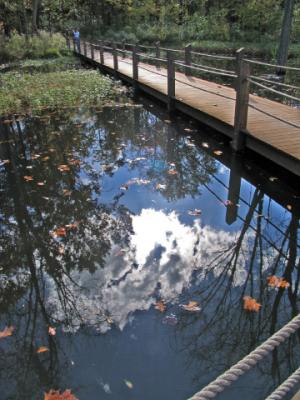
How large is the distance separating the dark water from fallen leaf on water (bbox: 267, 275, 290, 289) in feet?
0.20

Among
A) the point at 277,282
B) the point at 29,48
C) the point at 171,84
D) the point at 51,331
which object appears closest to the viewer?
the point at 51,331

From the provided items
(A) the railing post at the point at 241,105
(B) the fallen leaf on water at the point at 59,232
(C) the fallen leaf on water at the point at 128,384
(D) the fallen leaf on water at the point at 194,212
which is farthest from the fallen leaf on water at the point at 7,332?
(A) the railing post at the point at 241,105

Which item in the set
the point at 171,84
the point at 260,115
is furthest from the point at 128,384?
the point at 171,84

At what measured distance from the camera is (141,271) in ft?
13.3

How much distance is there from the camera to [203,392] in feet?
4.45

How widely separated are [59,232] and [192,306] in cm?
205

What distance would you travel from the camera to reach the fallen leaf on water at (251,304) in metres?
3.48

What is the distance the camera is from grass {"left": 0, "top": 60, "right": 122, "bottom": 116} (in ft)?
38.4

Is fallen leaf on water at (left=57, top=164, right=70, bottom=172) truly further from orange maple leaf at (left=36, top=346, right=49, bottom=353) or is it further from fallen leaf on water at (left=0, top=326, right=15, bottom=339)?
orange maple leaf at (left=36, top=346, right=49, bottom=353)

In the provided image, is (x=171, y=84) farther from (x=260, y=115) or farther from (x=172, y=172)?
(x=172, y=172)

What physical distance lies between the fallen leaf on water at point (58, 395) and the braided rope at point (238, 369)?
166 cm

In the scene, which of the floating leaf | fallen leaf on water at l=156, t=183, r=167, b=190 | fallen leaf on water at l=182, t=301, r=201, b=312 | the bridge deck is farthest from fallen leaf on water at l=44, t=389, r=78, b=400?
the floating leaf

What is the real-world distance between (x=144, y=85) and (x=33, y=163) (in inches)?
260

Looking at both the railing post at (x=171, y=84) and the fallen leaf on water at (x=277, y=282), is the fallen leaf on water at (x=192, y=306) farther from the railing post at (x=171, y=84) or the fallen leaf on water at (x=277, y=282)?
the railing post at (x=171, y=84)
